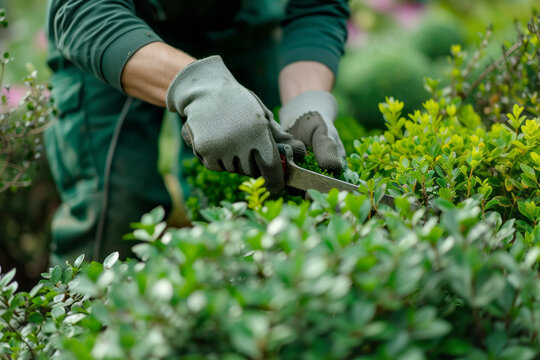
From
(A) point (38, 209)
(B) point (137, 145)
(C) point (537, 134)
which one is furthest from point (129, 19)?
(A) point (38, 209)

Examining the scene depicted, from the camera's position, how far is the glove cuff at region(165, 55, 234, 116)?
1.37m

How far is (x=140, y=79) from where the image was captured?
1.50m

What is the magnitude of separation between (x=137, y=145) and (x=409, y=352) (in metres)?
1.76

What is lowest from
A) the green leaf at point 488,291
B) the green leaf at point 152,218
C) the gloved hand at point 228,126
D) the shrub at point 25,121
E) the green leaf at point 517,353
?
the shrub at point 25,121

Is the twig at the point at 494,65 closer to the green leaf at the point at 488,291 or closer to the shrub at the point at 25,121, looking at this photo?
the green leaf at the point at 488,291

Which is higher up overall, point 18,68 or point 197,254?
point 197,254

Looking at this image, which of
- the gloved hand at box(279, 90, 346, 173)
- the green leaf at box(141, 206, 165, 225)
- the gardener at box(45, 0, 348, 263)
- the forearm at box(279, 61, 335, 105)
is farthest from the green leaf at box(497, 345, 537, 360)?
the forearm at box(279, 61, 335, 105)

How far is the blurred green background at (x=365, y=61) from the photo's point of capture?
3.09m

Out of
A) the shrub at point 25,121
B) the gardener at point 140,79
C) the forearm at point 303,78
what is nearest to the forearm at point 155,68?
the gardener at point 140,79

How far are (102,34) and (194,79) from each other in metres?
0.37

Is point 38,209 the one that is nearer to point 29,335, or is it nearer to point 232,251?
point 29,335

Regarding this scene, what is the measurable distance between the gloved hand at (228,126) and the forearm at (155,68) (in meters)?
0.07

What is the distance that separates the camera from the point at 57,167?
85.0 inches

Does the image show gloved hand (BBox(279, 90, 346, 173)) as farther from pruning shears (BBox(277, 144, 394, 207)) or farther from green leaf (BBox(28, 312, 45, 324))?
green leaf (BBox(28, 312, 45, 324))
